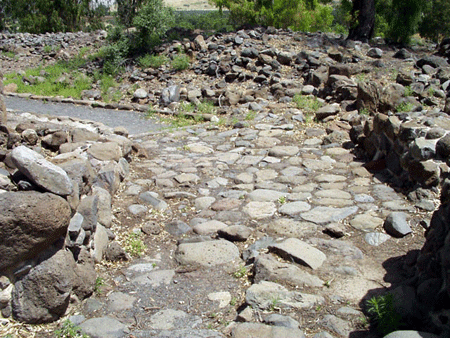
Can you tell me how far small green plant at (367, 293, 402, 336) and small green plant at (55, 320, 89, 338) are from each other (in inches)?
71.6

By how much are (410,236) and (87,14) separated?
25969 millimetres

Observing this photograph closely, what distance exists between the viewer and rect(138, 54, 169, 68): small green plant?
12.1 metres

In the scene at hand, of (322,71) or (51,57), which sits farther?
(51,57)

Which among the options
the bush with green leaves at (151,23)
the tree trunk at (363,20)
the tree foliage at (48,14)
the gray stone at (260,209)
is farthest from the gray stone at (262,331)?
the tree foliage at (48,14)

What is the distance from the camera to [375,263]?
3.85 m

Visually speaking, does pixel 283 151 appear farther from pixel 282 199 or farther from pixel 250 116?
pixel 250 116

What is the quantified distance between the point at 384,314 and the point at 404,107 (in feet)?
17.2

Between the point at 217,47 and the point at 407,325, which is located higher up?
the point at 217,47

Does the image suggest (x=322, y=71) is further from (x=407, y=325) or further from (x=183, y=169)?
(x=407, y=325)

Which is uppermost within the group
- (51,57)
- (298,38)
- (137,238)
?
(298,38)

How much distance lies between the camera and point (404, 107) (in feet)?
24.4

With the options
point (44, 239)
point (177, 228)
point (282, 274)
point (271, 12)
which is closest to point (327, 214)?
point (282, 274)

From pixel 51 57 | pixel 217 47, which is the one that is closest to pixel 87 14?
pixel 51 57

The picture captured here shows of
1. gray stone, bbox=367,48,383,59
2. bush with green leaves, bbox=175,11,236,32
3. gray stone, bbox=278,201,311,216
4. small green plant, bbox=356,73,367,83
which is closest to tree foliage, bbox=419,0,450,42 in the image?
bush with green leaves, bbox=175,11,236,32
